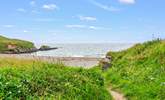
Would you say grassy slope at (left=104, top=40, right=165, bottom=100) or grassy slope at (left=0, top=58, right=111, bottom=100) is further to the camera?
grassy slope at (left=104, top=40, right=165, bottom=100)

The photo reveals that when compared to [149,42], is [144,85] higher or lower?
lower

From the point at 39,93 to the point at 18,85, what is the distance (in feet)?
3.32

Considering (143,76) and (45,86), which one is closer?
(45,86)

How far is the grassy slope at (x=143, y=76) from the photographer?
1803cm

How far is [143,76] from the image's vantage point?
72.2 feet

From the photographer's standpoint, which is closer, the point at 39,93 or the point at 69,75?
the point at 39,93

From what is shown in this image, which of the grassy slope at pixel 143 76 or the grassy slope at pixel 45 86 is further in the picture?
the grassy slope at pixel 143 76

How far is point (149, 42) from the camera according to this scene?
106 ft

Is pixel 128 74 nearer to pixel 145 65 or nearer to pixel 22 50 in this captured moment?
pixel 145 65

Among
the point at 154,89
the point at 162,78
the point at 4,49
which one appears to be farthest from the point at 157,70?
the point at 4,49

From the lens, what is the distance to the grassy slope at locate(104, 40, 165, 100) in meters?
18.0

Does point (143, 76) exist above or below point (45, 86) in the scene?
below

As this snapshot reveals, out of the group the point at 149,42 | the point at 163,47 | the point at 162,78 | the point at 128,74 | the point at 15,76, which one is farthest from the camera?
the point at 149,42

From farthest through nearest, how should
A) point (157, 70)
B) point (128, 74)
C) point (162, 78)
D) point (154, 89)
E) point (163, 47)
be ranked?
A: 1. point (163, 47)
2. point (128, 74)
3. point (157, 70)
4. point (162, 78)
5. point (154, 89)
